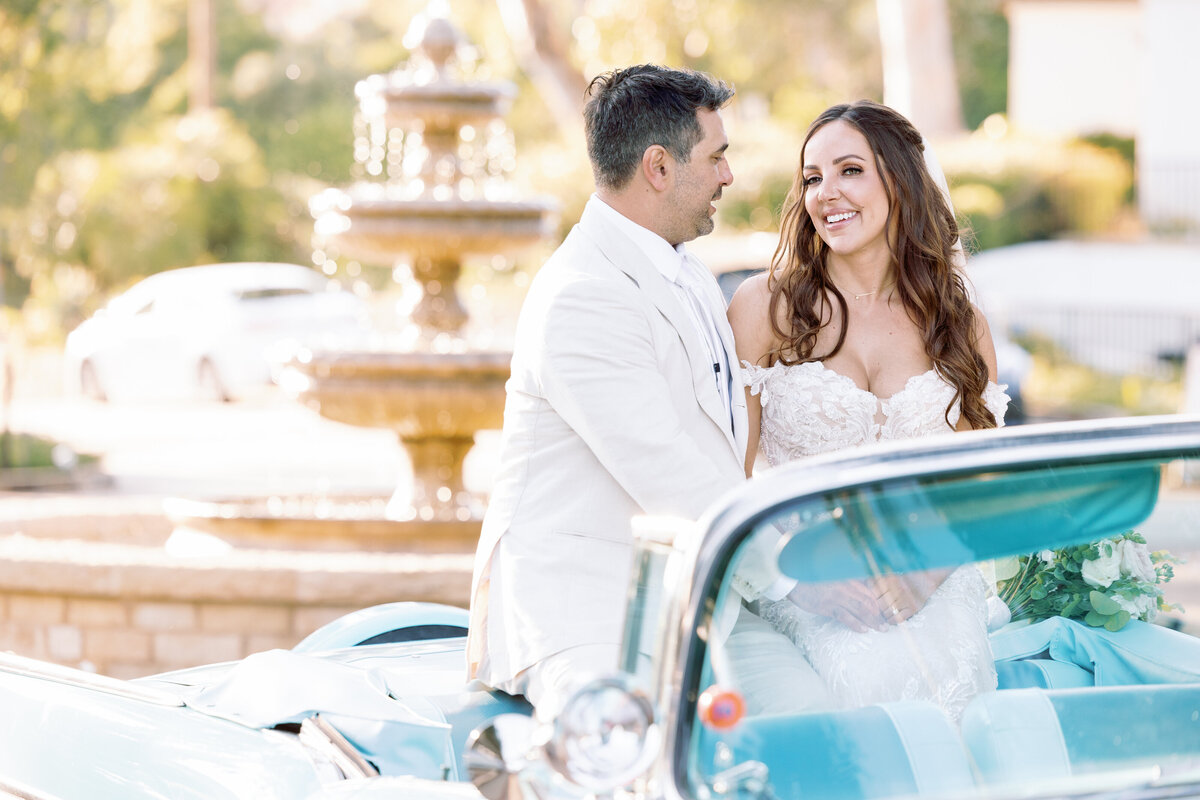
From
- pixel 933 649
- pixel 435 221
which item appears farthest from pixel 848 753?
pixel 435 221

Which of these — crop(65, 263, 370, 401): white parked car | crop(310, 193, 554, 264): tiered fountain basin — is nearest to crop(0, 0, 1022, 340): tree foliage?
crop(65, 263, 370, 401): white parked car

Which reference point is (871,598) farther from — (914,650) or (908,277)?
(908,277)

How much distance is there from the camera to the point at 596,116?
3.34 metres

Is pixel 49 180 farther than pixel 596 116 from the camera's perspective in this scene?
Yes

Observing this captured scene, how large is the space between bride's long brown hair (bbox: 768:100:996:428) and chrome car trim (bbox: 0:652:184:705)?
1690 millimetres

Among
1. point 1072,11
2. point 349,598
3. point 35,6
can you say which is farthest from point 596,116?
point 1072,11

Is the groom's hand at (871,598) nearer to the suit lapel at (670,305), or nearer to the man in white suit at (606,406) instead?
the man in white suit at (606,406)

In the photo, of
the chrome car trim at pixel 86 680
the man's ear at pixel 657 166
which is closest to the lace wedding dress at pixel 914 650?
the man's ear at pixel 657 166

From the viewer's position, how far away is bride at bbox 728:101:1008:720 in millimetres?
3846

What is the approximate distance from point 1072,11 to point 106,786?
25978mm

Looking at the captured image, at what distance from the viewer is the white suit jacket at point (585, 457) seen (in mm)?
2930

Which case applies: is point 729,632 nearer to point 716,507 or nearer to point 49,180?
point 716,507

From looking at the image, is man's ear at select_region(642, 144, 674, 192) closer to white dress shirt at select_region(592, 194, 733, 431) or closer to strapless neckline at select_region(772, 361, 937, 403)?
white dress shirt at select_region(592, 194, 733, 431)

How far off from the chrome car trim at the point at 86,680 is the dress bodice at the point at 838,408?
5.19 ft
